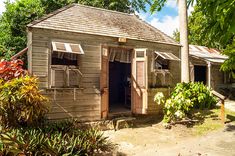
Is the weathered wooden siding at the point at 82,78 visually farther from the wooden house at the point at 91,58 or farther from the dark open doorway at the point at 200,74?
the dark open doorway at the point at 200,74

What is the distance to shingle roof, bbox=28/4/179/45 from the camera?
28.3ft

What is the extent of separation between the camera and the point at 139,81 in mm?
9828

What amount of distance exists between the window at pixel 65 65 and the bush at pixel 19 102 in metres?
1.45

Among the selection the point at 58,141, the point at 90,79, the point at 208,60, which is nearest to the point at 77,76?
the point at 90,79

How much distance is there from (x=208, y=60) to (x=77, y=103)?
35.1 ft

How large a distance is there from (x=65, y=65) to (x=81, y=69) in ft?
2.04

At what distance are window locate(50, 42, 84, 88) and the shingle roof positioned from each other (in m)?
0.83

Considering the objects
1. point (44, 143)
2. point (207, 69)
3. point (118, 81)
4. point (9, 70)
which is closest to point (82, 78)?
point (9, 70)

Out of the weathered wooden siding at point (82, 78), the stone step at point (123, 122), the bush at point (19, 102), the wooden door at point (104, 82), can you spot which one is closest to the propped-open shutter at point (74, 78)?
the weathered wooden siding at point (82, 78)

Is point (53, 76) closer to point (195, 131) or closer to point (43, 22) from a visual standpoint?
point (43, 22)

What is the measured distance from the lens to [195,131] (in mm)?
8898

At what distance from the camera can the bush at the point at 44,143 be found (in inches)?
217

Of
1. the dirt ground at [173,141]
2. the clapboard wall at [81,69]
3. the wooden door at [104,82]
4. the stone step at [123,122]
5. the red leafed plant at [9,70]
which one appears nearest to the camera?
the dirt ground at [173,141]

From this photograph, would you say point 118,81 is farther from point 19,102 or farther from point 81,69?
point 19,102
